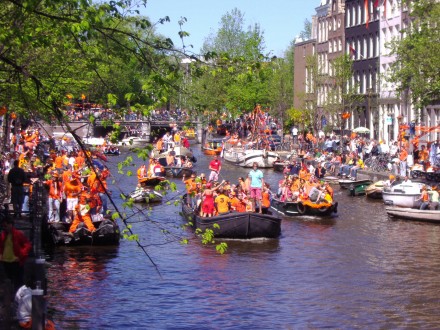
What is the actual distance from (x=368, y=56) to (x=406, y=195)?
49095 mm

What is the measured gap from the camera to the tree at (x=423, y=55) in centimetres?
5756

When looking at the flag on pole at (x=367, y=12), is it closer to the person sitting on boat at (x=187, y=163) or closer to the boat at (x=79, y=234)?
the person sitting on boat at (x=187, y=163)

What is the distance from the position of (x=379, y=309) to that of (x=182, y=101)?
8.44 meters

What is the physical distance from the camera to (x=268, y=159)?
73.5m

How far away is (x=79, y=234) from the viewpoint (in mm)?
32125

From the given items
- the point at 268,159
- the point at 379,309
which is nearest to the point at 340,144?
the point at 268,159

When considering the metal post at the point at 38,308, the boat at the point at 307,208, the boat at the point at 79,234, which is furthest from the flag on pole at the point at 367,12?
the metal post at the point at 38,308

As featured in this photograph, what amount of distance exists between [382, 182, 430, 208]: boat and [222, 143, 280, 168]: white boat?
91.4 ft

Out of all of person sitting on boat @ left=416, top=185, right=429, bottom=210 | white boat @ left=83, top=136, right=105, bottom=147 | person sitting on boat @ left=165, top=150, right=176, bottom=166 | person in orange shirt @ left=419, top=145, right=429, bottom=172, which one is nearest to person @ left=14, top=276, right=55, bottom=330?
white boat @ left=83, top=136, right=105, bottom=147

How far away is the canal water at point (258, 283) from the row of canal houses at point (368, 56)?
37.7m

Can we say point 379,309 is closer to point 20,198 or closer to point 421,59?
point 20,198

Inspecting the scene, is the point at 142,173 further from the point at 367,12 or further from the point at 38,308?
the point at 367,12

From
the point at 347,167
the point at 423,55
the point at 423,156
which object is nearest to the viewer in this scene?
the point at 423,156

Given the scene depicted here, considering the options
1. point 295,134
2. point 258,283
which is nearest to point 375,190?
point 258,283
